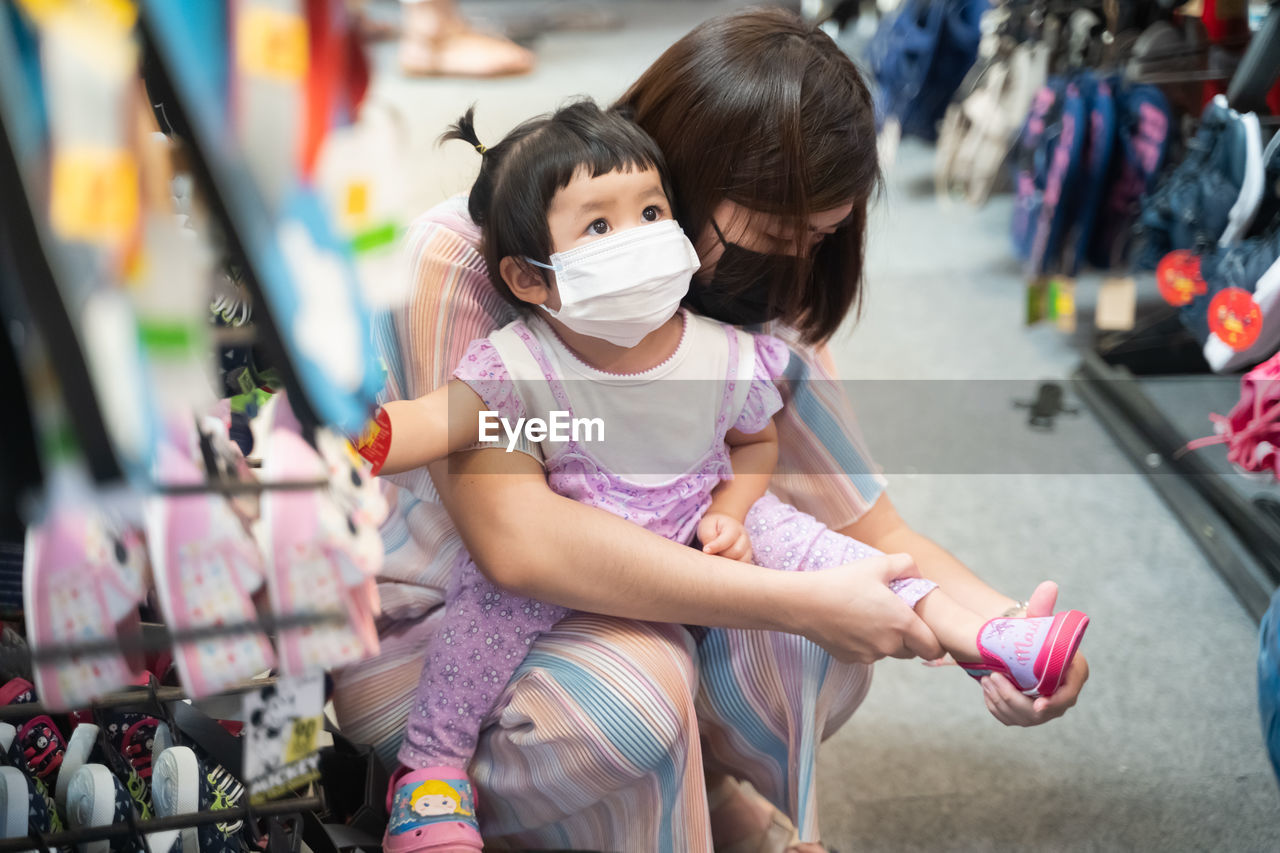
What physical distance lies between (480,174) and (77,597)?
0.61m

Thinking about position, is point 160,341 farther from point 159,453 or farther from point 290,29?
point 290,29

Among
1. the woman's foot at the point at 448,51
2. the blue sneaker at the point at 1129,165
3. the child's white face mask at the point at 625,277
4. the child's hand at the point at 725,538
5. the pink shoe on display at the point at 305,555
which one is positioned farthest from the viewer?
the woman's foot at the point at 448,51

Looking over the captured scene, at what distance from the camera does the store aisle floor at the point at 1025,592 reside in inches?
55.5

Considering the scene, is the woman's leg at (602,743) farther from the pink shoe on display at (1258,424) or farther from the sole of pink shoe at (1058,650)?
the pink shoe on display at (1258,424)

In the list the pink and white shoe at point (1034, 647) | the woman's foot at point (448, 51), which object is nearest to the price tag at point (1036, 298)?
the pink and white shoe at point (1034, 647)

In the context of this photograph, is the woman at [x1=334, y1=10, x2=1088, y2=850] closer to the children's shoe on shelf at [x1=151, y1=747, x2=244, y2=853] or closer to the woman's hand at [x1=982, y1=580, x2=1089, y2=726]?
the woman's hand at [x1=982, y1=580, x2=1089, y2=726]

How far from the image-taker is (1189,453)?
7.07 ft

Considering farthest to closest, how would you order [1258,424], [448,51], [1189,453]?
[448,51]
[1189,453]
[1258,424]

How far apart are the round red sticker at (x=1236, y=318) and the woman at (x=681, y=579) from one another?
0.61 metres

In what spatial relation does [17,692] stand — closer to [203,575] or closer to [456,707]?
[456,707]

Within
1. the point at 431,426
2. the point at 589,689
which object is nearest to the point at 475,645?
the point at 589,689

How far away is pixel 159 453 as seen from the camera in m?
0.55

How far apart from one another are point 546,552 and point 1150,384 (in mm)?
1947

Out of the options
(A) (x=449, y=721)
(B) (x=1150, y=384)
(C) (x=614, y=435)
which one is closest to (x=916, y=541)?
(C) (x=614, y=435)
